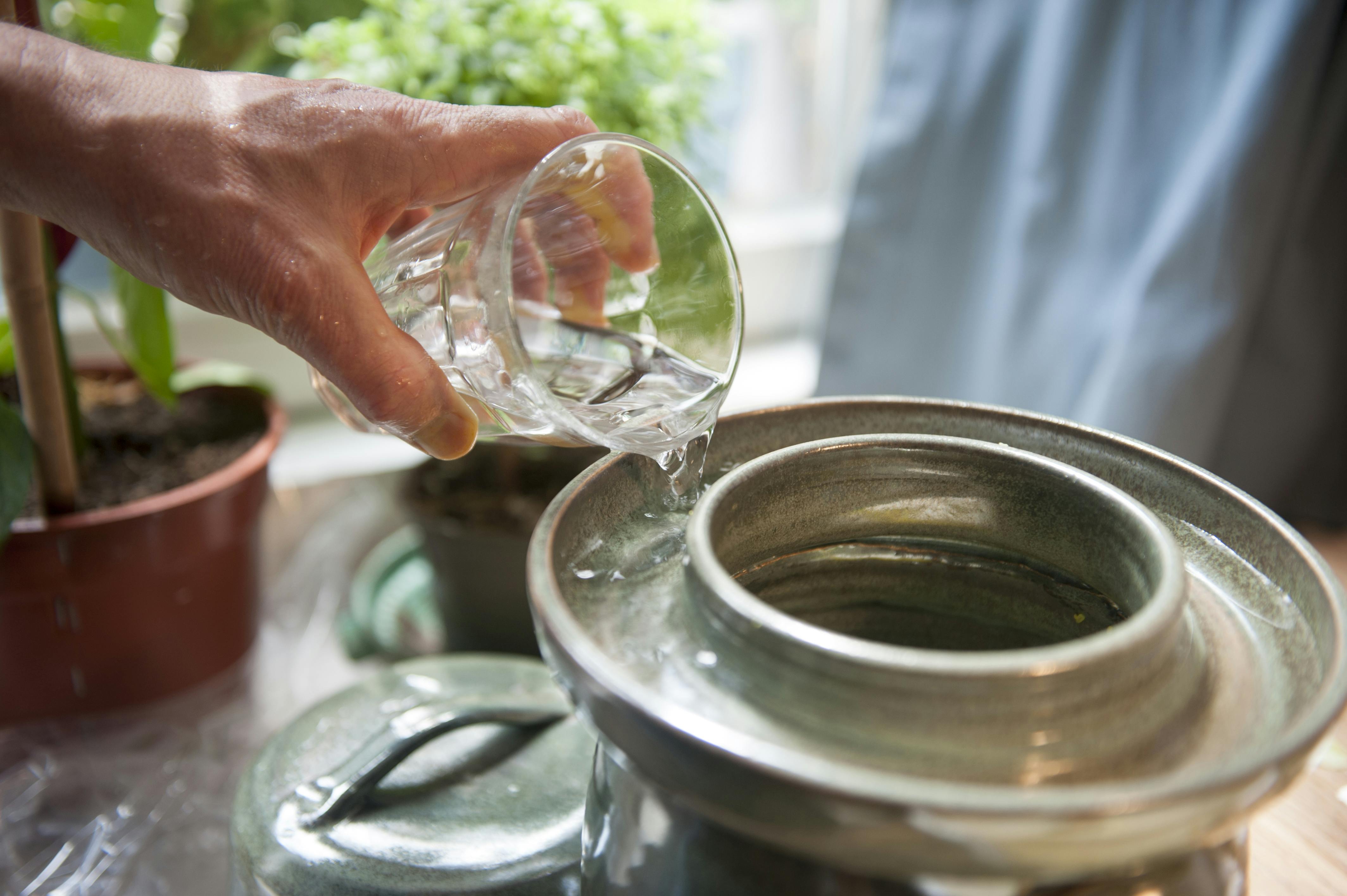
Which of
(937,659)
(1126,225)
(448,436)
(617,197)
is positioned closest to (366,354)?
(448,436)

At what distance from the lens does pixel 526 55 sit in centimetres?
83

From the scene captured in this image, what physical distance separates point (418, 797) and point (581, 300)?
33 cm

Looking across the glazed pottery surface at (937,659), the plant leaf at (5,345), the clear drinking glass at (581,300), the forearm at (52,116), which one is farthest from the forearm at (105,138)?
the plant leaf at (5,345)

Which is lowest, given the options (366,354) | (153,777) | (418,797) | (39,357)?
(153,777)

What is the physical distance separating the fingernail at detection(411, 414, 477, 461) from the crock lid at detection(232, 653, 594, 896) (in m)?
0.14

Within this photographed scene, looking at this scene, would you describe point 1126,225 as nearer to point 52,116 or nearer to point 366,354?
point 366,354

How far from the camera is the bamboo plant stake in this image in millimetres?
681

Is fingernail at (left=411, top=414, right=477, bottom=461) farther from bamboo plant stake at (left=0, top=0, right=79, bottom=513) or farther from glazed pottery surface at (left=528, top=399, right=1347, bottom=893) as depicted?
bamboo plant stake at (left=0, top=0, right=79, bottom=513)

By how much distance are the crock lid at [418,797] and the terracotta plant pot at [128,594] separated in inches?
10.7

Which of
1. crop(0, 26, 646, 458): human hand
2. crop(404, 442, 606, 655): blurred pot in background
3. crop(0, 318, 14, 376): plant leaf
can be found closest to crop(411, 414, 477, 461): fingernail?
crop(0, 26, 646, 458): human hand

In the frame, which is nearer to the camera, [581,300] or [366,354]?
[366,354]

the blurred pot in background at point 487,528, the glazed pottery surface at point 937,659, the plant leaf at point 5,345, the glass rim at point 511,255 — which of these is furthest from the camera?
the blurred pot in background at point 487,528

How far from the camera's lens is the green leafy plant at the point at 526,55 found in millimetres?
828

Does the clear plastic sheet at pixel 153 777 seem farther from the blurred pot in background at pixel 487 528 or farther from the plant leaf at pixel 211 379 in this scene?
the plant leaf at pixel 211 379
